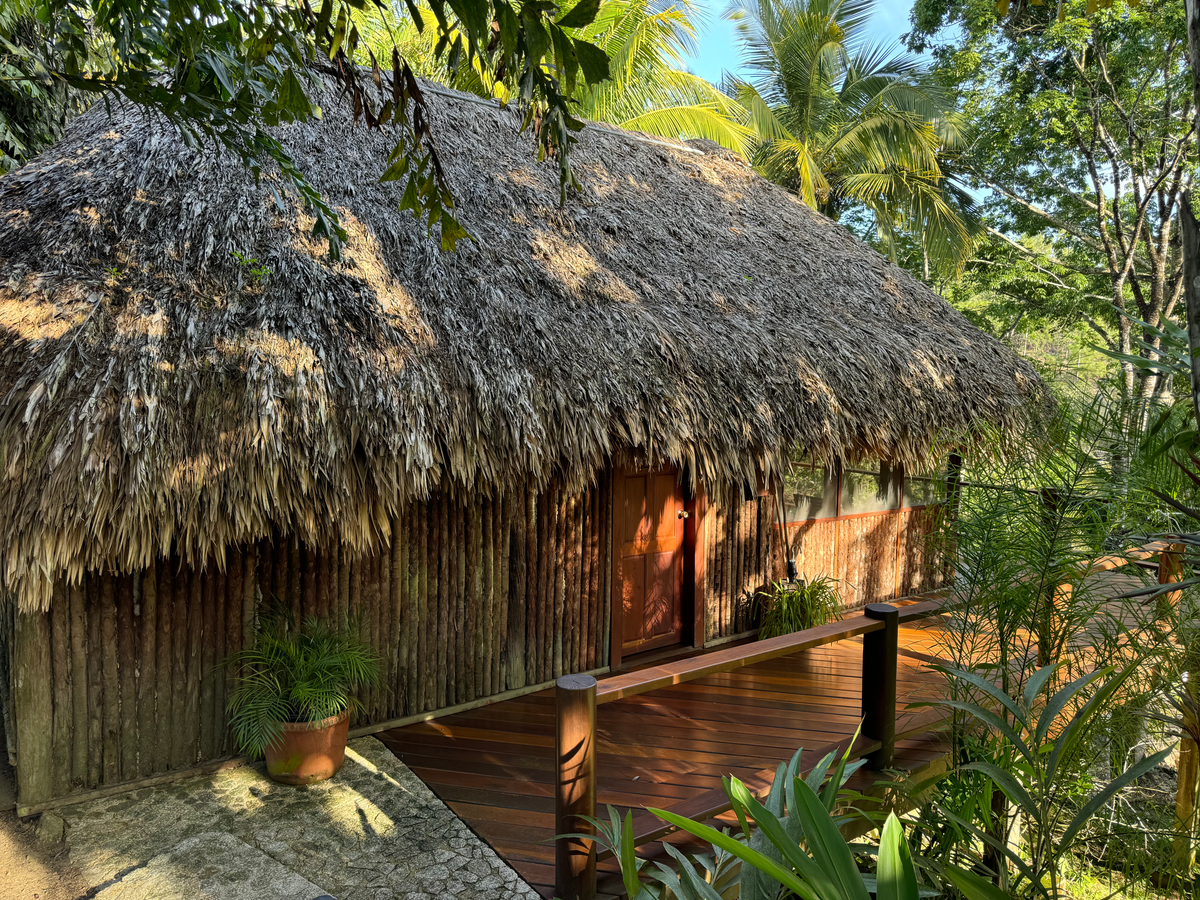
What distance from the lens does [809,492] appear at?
5.77 m

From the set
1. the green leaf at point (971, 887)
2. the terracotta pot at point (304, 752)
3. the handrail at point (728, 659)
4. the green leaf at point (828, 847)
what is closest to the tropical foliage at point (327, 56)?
the green leaf at point (828, 847)

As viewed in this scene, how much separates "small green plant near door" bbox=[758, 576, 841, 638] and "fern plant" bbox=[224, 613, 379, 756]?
285 cm

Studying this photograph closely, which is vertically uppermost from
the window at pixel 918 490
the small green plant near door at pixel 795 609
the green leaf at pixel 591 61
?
the green leaf at pixel 591 61

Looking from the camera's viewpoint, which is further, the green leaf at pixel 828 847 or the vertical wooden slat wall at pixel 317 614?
the vertical wooden slat wall at pixel 317 614

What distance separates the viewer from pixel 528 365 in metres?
3.57

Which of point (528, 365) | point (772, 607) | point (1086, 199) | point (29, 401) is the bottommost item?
point (772, 607)

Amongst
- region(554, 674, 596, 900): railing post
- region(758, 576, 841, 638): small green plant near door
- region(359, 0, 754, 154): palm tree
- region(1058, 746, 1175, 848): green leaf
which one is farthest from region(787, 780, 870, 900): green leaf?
region(359, 0, 754, 154): palm tree

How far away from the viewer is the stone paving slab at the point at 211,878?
8.25 ft

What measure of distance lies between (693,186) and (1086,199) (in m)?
7.09

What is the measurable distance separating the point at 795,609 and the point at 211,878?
382cm

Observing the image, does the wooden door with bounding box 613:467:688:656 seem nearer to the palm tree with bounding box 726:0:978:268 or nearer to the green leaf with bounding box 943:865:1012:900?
the green leaf with bounding box 943:865:1012:900

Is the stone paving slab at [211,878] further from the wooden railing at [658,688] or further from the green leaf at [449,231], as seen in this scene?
the green leaf at [449,231]

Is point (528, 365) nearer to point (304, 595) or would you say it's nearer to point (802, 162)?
point (304, 595)

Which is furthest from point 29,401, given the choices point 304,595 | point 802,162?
point 802,162
